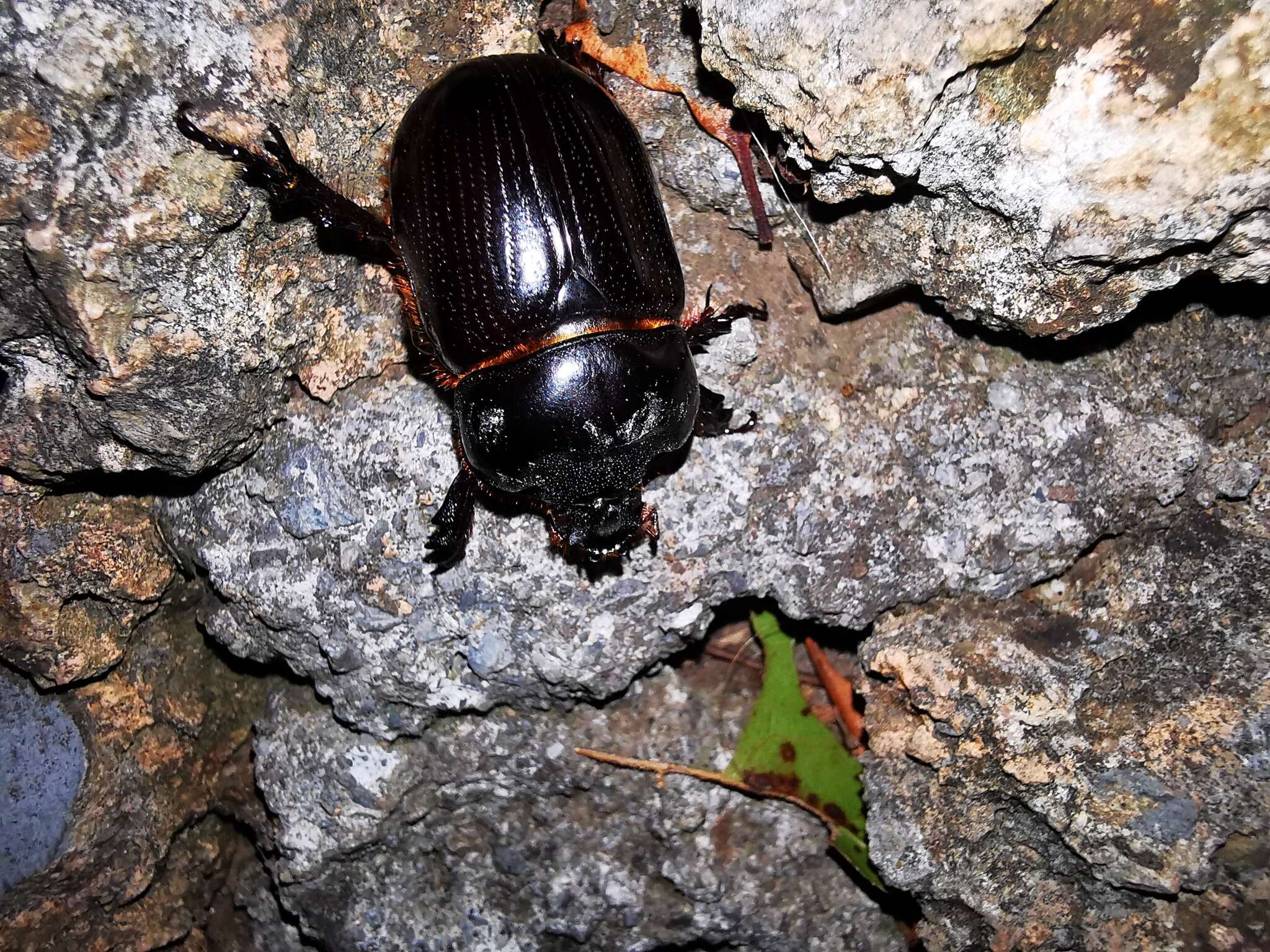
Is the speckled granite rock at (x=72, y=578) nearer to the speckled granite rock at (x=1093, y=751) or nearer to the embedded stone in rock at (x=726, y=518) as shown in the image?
the embedded stone in rock at (x=726, y=518)

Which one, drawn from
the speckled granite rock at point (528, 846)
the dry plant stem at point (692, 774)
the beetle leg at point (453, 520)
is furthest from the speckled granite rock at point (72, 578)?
the dry plant stem at point (692, 774)

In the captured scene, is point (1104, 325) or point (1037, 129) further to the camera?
point (1104, 325)

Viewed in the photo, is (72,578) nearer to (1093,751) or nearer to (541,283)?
(541,283)

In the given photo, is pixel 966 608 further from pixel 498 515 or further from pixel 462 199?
pixel 462 199

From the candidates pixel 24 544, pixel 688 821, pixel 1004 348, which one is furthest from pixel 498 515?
pixel 1004 348

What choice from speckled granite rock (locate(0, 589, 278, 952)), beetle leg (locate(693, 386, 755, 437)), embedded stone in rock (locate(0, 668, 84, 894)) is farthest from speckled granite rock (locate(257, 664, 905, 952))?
beetle leg (locate(693, 386, 755, 437))

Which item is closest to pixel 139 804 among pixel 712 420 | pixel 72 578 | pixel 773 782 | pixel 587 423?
pixel 72 578
